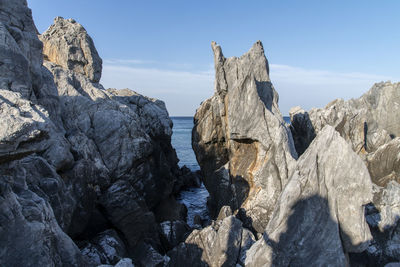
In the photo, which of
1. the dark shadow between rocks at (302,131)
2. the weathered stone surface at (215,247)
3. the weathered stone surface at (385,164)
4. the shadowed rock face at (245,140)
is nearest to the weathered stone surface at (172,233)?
the weathered stone surface at (215,247)

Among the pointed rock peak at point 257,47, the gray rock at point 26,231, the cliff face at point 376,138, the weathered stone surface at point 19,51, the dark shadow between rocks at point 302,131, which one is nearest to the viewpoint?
the gray rock at point 26,231

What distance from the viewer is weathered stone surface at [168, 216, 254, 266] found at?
13.3 metres

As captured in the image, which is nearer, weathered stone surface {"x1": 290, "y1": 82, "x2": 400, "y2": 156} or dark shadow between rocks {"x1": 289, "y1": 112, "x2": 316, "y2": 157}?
dark shadow between rocks {"x1": 289, "y1": 112, "x2": 316, "y2": 157}

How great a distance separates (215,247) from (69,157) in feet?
27.5

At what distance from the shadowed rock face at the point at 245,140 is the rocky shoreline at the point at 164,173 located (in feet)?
0.32

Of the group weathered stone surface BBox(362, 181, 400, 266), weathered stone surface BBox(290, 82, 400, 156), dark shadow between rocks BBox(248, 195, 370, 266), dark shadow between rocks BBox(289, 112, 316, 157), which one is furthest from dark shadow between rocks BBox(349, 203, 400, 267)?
weathered stone surface BBox(290, 82, 400, 156)

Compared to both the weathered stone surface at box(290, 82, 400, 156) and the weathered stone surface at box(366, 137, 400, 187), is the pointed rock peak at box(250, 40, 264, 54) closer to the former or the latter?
the weathered stone surface at box(290, 82, 400, 156)

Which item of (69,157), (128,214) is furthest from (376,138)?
(69,157)

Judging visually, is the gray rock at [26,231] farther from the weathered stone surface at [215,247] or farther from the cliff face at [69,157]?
the weathered stone surface at [215,247]

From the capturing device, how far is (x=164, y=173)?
77.7 ft

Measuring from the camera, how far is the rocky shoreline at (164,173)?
27.2ft

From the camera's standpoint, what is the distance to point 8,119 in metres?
5.68

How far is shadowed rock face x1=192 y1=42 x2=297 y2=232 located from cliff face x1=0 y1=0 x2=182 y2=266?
4.04m

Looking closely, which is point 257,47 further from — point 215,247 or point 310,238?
point 310,238
